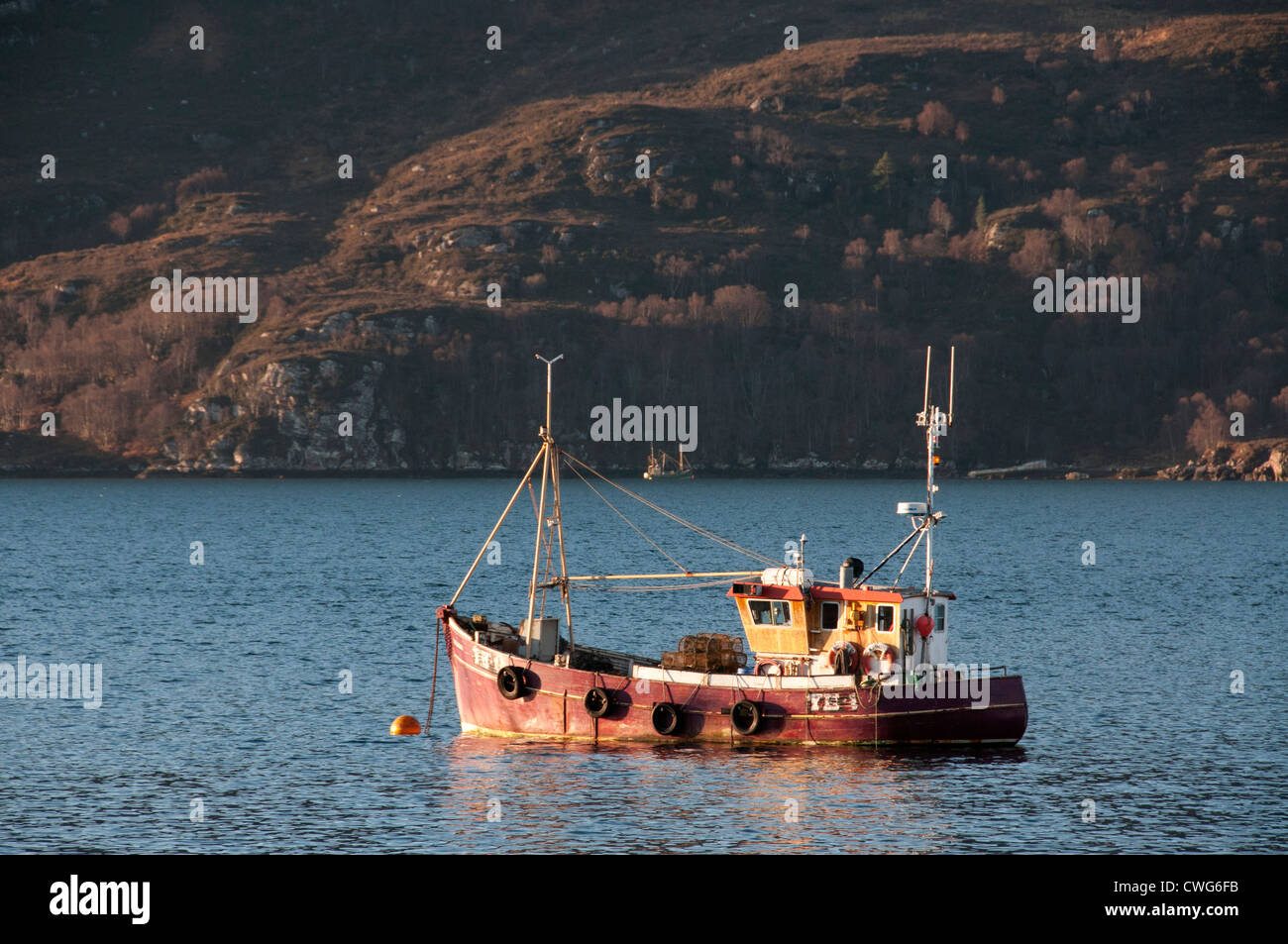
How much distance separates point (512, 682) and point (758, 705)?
761cm

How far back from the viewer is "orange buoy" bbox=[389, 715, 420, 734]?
52094mm

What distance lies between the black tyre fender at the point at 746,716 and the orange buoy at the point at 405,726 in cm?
1166

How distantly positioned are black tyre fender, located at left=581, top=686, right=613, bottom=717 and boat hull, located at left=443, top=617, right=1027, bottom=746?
0.38 ft

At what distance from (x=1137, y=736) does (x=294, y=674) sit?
112ft

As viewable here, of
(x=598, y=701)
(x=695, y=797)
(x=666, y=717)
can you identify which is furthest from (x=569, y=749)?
(x=695, y=797)

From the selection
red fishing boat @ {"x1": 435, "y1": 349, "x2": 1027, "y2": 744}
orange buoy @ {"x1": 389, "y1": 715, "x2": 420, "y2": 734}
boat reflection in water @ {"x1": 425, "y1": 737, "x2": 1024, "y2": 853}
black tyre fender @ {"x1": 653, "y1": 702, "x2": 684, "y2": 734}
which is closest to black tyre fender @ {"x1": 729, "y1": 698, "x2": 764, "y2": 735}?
red fishing boat @ {"x1": 435, "y1": 349, "x2": 1027, "y2": 744}

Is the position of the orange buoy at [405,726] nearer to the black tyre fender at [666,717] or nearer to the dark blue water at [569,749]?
the dark blue water at [569,749]

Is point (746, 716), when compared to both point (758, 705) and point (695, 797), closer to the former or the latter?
point (758, 705)

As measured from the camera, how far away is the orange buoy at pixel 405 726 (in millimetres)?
52094

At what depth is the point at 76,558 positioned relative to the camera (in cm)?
13488

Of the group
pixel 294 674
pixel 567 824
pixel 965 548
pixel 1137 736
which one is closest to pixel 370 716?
pixel 294 674

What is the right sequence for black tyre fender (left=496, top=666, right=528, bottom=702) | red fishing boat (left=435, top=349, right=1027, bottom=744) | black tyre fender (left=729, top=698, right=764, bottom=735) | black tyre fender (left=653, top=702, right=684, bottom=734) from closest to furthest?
red fishing boat (left=435, top=349, right=1027, bottom=744)
black tyre fender (left=729, top=698, right=764, bottom=735)
black tyre fender (left=653, top=702, right=684, bottom=734)
black tyre fender (left=496, top=666, right=528, bottom=702)

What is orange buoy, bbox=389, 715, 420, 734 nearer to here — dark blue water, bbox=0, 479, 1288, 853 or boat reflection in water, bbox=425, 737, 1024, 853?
dark blue water, bbox=0, 479, 1288, 853
